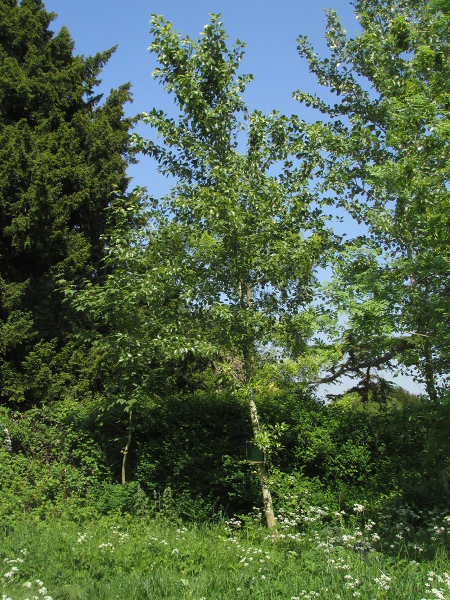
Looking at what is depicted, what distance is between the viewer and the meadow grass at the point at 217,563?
4059mm

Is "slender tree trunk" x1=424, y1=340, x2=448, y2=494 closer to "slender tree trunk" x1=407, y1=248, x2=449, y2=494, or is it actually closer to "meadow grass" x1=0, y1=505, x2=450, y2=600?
"slender tree trunk" x1=407, y1=248, x2=449, y2=494

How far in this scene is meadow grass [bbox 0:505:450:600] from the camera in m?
4.06

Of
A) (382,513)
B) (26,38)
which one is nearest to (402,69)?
(382,513)

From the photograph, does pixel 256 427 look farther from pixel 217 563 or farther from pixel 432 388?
pixel 432 388

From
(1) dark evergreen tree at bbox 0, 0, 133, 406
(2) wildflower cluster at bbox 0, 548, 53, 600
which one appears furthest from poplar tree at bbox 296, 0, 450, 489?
(1) dark evergreen tree at bbox 0, 0, 133, 406

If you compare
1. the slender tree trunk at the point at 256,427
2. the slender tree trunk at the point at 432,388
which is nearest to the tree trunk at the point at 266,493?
the slender tree trunk at the point at 256,427

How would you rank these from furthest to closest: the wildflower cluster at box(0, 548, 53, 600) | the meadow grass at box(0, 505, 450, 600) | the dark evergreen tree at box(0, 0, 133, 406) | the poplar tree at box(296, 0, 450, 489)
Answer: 1. the dark evergreen tree at box(0, 0, 133, 406)
2. the poplar tree at box(296, 0, 450, 489)
3. the meadow grass at box(0, 505, 450, 600)
4. the wildflower cluster at box(0, 548, 53, 600)

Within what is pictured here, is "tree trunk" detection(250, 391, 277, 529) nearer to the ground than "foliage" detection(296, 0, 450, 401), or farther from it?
nearer to the ground

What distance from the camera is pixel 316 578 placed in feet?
14.0

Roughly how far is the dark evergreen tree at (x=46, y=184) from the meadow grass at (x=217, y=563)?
572 centimetres

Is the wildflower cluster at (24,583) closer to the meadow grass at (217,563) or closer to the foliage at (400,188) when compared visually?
the meadow grass at (217,563)

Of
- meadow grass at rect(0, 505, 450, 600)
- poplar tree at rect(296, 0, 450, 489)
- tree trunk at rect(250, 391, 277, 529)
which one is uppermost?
poplar tree at rect(296, 0, 450, 489)

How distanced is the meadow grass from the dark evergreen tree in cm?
572

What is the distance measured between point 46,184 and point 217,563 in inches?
388
